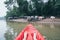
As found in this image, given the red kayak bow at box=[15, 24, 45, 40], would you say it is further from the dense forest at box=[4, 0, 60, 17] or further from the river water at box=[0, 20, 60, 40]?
the dense forest at box=[4, 0, 60, 17]

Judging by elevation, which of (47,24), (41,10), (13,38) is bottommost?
(13,38)

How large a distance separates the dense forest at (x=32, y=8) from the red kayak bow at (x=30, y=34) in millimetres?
132

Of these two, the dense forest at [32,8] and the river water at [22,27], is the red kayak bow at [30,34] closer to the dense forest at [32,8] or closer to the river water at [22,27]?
the river water at [22,27]

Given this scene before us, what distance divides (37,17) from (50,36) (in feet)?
0.67

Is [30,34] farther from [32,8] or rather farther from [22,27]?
[32,8]

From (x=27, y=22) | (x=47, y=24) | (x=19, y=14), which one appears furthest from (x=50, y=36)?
(x=19, y=14)

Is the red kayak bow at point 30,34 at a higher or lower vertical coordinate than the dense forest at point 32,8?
lower

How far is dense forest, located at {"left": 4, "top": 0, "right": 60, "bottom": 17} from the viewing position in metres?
1.25

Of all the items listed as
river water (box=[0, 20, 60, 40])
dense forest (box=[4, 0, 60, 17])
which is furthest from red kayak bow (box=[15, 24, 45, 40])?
dense forest (box=[4, 0, 60, 17])

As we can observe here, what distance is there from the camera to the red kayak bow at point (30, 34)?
49.4 inches

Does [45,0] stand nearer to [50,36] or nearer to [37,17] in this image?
[37,17]

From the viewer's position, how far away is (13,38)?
1.26m

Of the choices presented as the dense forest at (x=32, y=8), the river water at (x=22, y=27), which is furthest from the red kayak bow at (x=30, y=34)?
the dense forest at (x=32, y=8)

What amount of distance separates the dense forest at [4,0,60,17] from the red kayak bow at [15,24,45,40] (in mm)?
132
